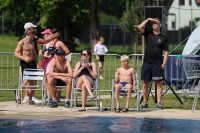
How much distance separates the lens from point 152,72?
1489cm

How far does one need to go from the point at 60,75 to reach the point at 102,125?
3.40 metres

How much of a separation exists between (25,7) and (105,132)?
47498mm

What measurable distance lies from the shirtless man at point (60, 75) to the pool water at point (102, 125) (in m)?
1.91

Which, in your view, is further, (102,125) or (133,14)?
(133,14)

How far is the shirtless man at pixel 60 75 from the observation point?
15023 mm

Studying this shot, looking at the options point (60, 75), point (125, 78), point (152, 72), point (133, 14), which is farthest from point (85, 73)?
point (133, 14)

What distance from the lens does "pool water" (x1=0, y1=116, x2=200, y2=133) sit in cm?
1129

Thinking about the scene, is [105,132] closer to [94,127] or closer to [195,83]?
[94,127]

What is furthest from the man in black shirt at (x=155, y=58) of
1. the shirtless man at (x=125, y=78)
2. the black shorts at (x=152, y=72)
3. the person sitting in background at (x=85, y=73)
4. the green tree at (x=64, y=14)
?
the green tree at (x=64, y=14)

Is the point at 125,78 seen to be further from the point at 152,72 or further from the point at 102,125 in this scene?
the point at 102,125

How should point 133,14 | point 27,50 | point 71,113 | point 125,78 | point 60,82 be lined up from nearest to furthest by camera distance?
point 71,113 < point 125,78 < point 60,82 < point 27,50 < point 133,14

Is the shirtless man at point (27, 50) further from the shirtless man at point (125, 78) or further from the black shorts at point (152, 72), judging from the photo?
the black shorts at point (152, 72)

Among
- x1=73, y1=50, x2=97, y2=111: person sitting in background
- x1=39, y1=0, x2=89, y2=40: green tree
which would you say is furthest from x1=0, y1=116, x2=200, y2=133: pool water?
x1=39, y1=0, x2=89, y2=40: green tree

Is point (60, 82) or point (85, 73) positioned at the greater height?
point (85, 73)
